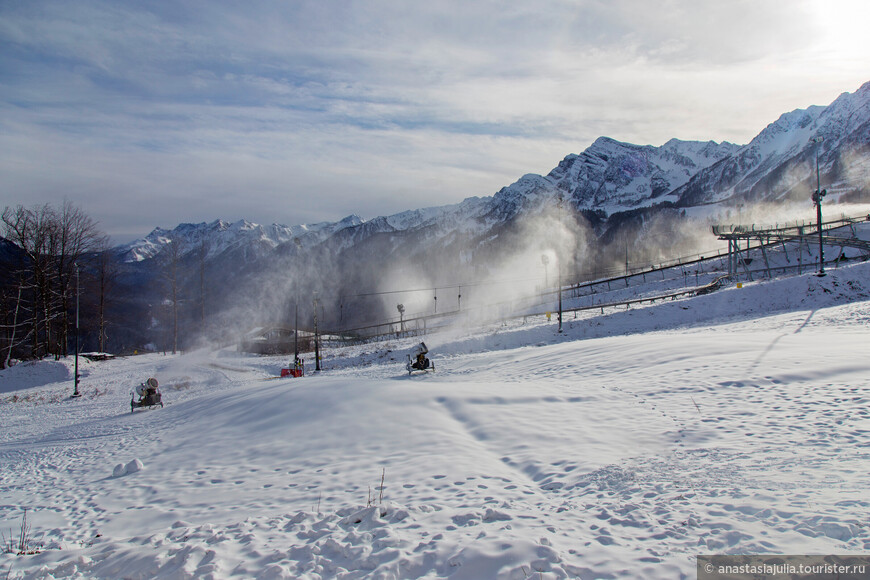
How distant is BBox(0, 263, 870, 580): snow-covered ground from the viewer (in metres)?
5.13

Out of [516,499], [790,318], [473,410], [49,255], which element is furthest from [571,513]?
[49,255]

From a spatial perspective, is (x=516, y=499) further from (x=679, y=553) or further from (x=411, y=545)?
(x=679, y=553)

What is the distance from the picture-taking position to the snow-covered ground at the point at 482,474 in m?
5.13

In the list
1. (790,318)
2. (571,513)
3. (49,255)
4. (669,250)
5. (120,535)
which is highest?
(669,250)

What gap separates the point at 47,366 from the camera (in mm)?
33094

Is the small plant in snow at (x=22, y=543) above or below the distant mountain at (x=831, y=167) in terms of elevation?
below

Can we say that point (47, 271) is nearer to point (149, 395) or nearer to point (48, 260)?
point (48, 260)

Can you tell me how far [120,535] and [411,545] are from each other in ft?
15.1

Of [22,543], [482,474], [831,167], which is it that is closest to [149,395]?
[22,543]

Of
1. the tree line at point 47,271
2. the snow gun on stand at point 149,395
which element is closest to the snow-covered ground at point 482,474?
the snow gun on stand at point 149,395

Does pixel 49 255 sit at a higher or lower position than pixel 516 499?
higher

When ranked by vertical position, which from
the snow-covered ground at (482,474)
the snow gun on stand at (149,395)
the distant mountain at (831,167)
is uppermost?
the distant mountain at (831,167)

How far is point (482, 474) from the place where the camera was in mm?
7883

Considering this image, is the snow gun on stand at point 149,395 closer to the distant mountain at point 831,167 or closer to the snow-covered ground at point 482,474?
the snow-covered ground at point 482,474
